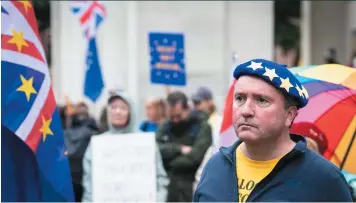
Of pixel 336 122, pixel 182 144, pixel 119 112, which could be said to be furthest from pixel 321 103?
pixel 182 144

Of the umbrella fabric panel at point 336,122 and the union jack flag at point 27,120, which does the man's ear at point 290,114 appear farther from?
the union jack flag at point 27,120

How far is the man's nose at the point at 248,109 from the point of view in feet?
10.8

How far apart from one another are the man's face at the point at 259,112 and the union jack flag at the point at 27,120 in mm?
2328

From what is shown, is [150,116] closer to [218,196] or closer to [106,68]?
[218,196]

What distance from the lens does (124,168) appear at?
6.89 meters

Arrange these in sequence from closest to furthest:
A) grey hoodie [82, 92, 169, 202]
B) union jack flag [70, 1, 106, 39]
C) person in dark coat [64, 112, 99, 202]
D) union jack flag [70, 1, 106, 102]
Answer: grey hoodie [82, 92, 169, 202], person in dark coat [64, 112, 99, 202], union jack flag [70, 1, 106, 102], union jack flag [70, 1, 106, 39]

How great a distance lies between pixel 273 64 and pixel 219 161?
48 centimetres

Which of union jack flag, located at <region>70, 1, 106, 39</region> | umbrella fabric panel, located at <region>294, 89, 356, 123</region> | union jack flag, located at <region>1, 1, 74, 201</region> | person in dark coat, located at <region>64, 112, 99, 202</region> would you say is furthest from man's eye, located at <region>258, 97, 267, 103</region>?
union jack flag, located at <region>70, 1, 106, 39</region>

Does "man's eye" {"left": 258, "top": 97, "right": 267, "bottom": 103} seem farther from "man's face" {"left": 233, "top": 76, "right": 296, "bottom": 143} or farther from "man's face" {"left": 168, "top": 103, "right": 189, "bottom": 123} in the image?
"man's face" {"left": 168, "top": 103, "right": 189, "bottom": 123}

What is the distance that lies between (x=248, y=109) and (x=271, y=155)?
0.23 metres

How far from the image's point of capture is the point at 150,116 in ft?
33.8

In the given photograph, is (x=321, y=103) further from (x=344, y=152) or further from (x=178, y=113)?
(x=178, y=113)

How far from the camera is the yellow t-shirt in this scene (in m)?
3.39

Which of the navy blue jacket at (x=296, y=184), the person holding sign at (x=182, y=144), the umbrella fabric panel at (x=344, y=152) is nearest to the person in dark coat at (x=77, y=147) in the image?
the person holding sign at (x=182, y=144)
